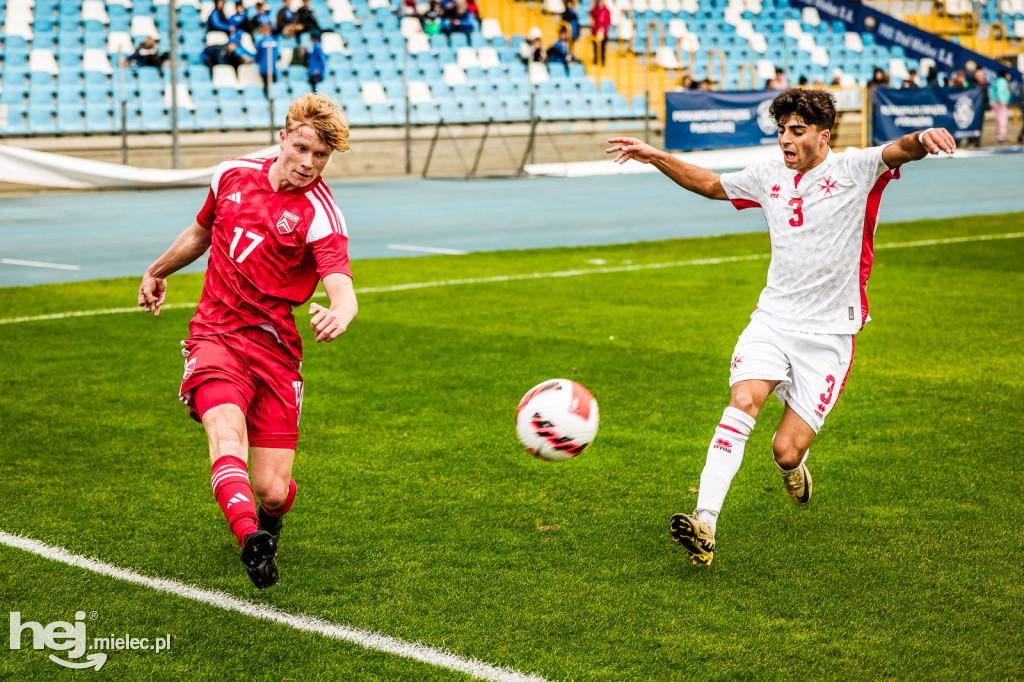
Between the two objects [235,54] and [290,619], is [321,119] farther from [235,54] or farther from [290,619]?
[235,54]

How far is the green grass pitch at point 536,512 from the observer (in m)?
4.27

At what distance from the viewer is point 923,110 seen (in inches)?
1389

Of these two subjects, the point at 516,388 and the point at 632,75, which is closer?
the point at 516,388

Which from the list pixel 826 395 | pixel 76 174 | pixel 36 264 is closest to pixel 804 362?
pixel 826 395

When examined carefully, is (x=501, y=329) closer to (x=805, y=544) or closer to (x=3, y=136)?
(x=805, y=544)

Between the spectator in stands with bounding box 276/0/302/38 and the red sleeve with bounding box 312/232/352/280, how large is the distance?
25.1m

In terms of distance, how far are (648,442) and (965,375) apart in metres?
3.06

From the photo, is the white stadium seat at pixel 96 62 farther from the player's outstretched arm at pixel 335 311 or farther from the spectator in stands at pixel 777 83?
the player's outstretched arm at pixel 335 311

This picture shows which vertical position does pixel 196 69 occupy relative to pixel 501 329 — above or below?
above

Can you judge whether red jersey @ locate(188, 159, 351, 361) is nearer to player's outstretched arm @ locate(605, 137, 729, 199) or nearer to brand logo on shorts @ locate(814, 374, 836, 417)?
player's outstretched arm @ locate(605, 137, 729, 199)

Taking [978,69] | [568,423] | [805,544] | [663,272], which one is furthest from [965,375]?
[978,69]

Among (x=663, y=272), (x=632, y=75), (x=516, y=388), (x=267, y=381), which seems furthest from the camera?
(x=632, y=75)

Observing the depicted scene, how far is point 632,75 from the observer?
35.5m

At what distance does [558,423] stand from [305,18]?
2535cm
